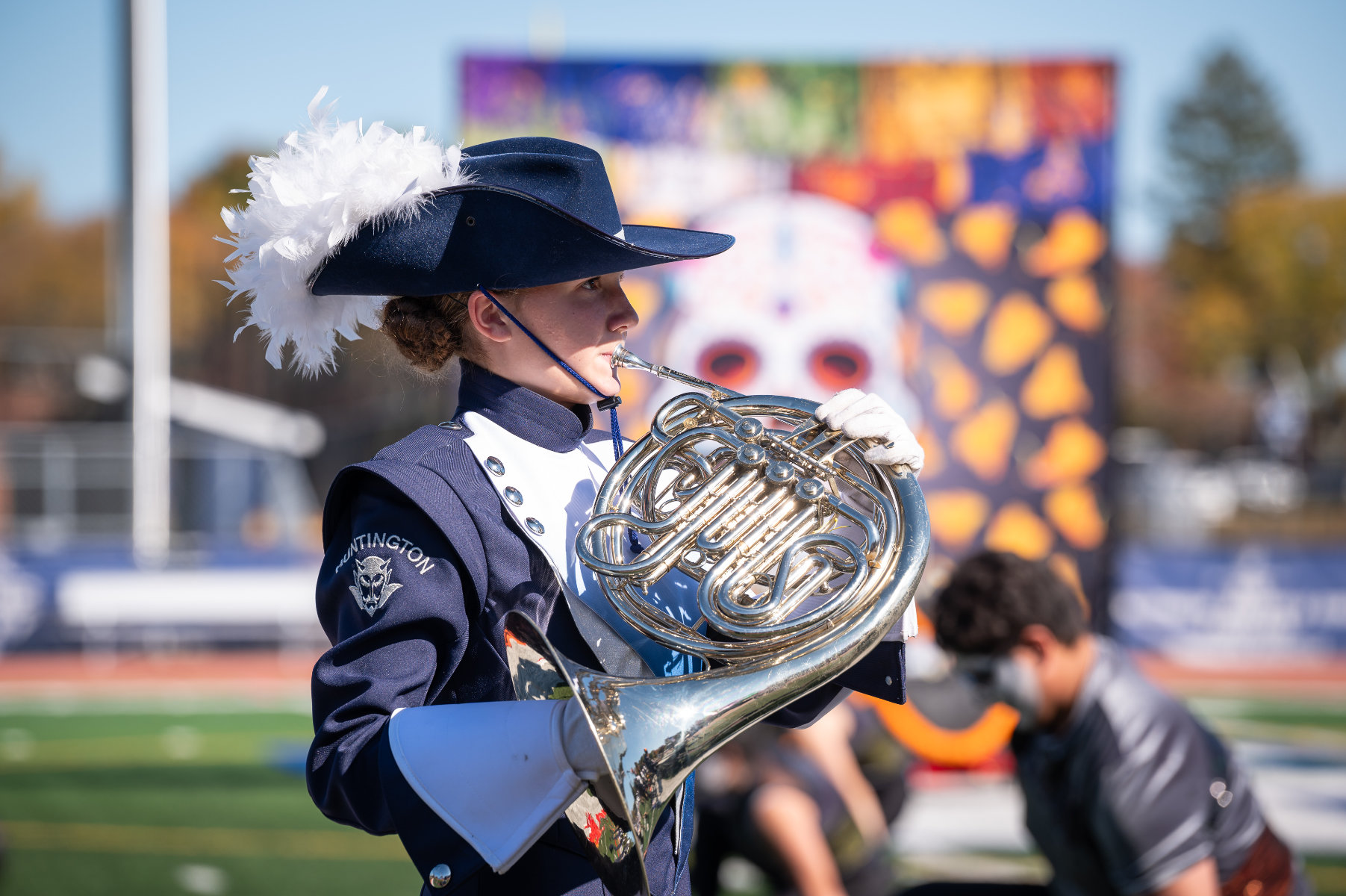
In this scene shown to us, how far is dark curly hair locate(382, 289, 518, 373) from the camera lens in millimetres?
1804

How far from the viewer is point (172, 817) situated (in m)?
6.85

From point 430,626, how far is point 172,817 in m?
6.21

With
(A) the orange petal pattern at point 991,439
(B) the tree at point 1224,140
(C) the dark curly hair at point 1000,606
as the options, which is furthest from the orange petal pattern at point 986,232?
(B) the tree at point 1224,140

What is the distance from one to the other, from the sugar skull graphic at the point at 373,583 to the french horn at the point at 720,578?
19 centimetres

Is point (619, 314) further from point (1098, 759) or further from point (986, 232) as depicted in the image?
point (986, 232)

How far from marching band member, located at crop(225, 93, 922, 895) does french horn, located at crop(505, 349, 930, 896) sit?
0.17 ft

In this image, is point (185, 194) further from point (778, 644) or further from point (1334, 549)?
point (778, 644)

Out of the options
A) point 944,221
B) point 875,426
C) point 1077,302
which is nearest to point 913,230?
point 944,221

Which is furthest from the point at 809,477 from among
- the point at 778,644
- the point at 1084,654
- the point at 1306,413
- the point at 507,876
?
the point at 1306,413

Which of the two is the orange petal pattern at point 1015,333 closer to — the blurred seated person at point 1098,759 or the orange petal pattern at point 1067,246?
the orange petal pattern at point 1067,246

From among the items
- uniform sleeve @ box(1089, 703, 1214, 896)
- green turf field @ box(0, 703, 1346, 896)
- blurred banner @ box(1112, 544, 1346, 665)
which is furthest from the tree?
uniform sleeve @ box(1089, 703, 1214, 896)

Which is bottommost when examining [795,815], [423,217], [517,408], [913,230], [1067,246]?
[795,815]

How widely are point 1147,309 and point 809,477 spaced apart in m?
52.5

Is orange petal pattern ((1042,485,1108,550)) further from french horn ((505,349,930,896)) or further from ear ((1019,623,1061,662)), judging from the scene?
french horn ((505,349,930,896))
